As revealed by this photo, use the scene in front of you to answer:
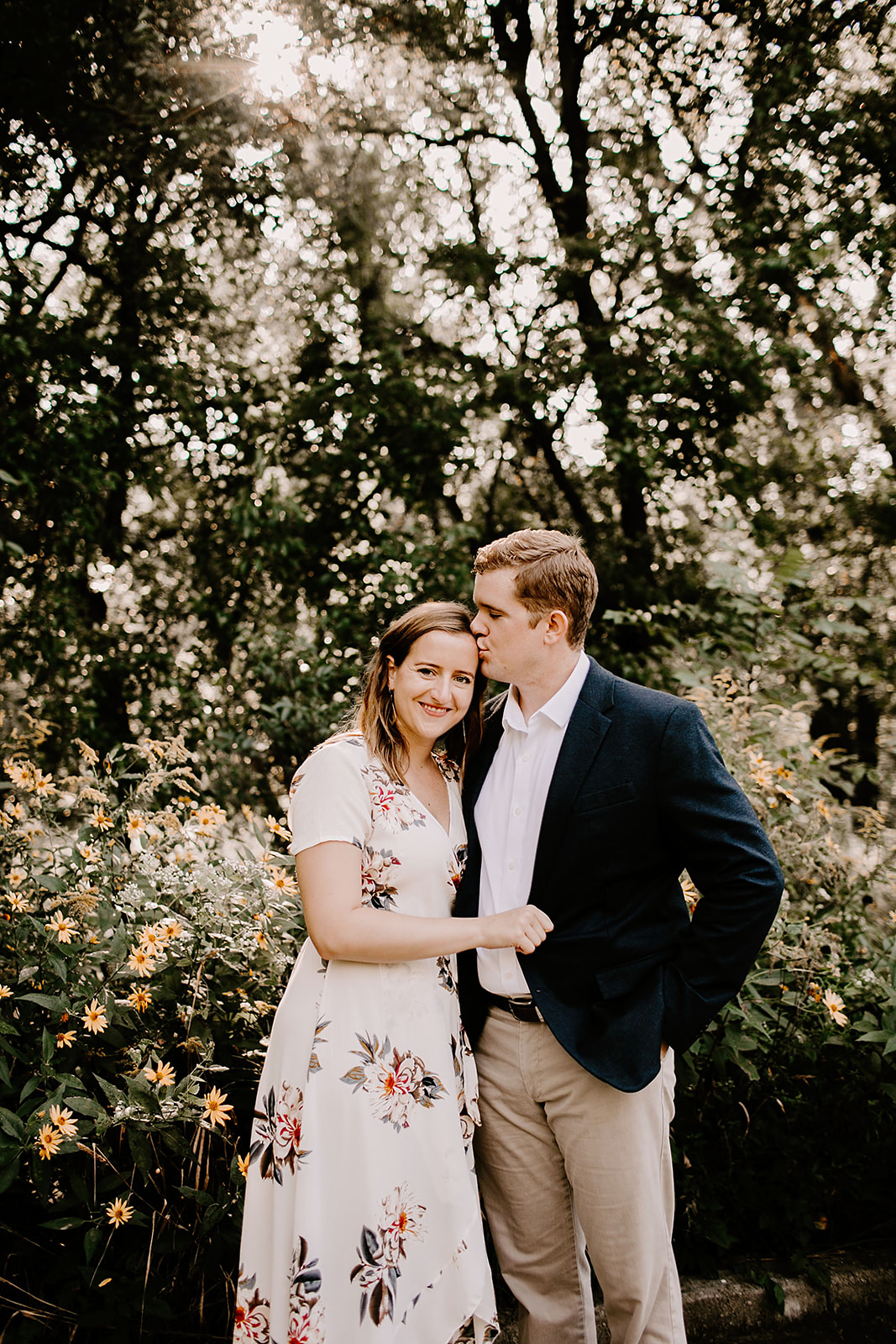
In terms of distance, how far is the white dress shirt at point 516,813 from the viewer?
7.00 feet

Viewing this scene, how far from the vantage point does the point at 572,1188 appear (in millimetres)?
2176

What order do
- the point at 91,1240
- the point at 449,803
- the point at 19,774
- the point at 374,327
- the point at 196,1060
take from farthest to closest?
the point at 374,327
the point at 19,774
the point at 196,1060
the point at 449,803
the point at 91,1240

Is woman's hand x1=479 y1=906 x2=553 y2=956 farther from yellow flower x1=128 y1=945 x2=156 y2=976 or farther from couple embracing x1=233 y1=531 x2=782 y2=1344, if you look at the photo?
yellow flower x1=128 y1=945 x2=156 y2=976

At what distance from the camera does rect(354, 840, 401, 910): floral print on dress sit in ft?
6.74

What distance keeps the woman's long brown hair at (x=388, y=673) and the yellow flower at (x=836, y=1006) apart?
1360 millimetres

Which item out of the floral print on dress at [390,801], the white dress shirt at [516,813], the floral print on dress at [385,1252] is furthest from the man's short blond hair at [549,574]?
the floral print on dress at [385,1252]

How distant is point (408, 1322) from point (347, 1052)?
58 cm

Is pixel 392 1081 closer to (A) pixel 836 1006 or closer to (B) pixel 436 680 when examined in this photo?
(B) pixel 436 680

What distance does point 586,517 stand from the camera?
6.84 metres

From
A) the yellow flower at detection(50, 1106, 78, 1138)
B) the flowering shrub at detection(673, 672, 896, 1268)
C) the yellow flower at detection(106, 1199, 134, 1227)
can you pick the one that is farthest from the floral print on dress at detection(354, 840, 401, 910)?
the flowering shrub at detection(673, 672, 896, 1268)

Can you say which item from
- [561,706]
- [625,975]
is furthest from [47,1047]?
[561,706]

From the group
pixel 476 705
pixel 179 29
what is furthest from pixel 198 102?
pixel 476 705

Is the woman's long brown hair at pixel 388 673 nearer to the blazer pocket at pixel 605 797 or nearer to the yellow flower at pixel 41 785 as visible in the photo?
the blazer pocket at pixel 605 797

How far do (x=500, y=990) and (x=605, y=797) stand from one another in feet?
1.84
